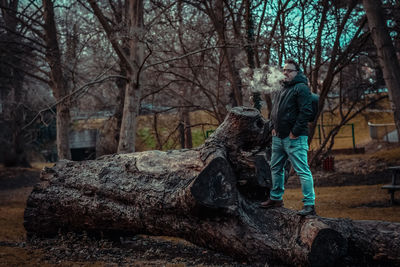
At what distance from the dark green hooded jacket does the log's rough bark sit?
0.55 metres

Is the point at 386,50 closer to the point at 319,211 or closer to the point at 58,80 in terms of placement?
the point at 319,211

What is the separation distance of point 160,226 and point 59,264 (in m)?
1.38

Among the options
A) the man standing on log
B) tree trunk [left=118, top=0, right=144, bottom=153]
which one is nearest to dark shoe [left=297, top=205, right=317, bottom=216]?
the man standing on log

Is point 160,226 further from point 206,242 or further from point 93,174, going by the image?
point 93,174

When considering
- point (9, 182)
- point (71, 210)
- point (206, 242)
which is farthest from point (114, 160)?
point (9, 182)

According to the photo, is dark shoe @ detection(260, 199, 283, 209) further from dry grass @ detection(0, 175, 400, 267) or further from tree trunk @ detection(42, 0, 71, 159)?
tree trunk @ detection(42, 0, 71, 159)

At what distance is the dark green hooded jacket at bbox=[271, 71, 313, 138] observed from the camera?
193 inches

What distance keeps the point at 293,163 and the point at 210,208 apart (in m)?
1.24

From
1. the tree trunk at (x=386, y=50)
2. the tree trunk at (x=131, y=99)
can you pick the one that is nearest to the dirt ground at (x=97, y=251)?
the tree trunk at (x=386, y=50)

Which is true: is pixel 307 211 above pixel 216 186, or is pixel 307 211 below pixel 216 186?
below

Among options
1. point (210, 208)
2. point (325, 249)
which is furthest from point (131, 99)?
point (325, 249)

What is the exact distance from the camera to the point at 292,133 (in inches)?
195

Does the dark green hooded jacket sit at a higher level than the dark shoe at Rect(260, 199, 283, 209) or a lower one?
higher

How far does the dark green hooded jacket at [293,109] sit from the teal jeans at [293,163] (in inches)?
4.8
